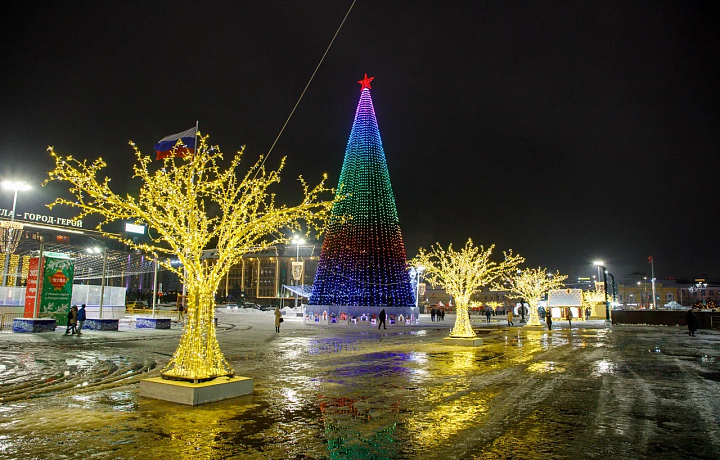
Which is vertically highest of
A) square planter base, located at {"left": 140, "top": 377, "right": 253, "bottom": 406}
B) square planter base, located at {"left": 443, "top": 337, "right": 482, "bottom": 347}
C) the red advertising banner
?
the red advertising banner

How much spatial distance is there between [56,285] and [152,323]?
5469 mm

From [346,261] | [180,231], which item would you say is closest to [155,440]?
[180,231]

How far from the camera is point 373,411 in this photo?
7.81m

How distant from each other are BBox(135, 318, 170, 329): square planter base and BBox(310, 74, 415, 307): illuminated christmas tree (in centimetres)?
1075

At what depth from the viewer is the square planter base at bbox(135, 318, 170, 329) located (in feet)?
89.4

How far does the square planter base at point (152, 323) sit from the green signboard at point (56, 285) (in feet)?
13.1

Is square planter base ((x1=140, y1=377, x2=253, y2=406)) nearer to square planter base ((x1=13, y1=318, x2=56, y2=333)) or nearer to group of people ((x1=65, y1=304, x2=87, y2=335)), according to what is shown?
group of people ((x1=65, y1=304, x2=87, y2=335))

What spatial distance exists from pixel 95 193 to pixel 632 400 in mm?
11053

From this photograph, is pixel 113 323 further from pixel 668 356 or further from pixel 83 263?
pixel 668 356

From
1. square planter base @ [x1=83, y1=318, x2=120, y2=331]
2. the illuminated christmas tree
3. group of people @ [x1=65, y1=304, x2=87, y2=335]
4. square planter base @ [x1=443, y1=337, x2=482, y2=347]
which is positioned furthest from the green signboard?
square planter base @ [x1=443, y1=337, x2=482, y2=347]

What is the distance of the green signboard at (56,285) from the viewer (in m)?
23.5

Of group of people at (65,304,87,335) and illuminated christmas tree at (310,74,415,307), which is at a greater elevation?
illuminated christmas tree at (310,74,415,307)

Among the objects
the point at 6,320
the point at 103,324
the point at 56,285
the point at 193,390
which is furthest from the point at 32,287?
the point at 193,390

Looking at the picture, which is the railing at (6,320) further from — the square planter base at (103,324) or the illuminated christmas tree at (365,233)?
the illuminated christmas tree at (365,233)
